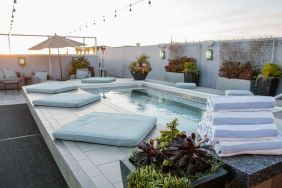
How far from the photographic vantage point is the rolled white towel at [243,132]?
1604 millimetres

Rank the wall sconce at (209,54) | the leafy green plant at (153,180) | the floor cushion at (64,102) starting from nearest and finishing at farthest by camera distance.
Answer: the leafy green plant at (153,180) → the floor cushion at (64,102) → the wall sconce at (209,54)

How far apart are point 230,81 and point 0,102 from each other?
6633 millimetres

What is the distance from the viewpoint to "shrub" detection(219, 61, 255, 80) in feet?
21.4

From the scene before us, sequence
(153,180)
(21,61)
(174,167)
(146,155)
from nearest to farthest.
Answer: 1. (153,180)
2. (174,167)
3. (146,155)
4. (21,61)

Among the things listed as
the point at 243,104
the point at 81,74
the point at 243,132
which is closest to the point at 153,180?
the point at 243,132

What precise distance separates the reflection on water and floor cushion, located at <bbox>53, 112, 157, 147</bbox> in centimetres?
114

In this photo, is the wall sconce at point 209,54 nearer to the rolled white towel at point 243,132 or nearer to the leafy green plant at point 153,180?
the rolled white towel at point 243,132

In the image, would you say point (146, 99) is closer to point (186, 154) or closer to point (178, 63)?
point (178, 63)

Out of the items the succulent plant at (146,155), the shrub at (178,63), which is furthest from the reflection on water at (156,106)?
the succulent plant at (146,155)

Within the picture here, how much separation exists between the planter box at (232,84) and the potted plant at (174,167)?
555cm

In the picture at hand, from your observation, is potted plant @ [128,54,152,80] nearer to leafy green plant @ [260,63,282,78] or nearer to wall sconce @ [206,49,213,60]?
wall sconce @ [206,49,213,60]

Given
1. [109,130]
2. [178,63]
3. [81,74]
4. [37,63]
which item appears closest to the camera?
[109,130]

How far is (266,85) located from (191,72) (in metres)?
2.66

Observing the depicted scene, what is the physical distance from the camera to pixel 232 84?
6941 millimetres
